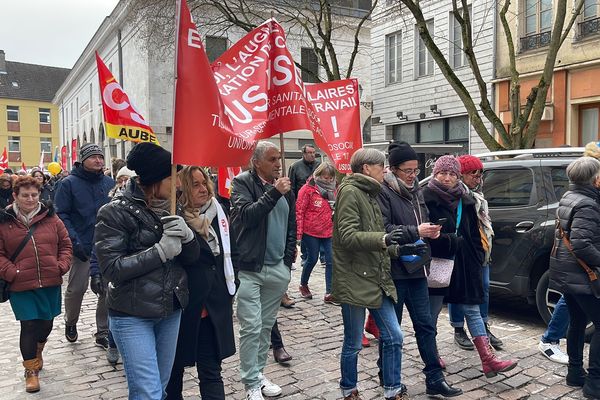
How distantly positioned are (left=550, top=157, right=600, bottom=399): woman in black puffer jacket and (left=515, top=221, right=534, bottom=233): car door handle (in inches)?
61.7

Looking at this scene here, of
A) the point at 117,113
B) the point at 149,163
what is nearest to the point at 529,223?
the point at 149,163

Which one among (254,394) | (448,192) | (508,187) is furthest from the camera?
(508,187)

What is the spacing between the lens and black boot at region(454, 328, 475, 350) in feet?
17.6

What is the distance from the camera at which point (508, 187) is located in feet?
20.7

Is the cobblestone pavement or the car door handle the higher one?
the car door handle

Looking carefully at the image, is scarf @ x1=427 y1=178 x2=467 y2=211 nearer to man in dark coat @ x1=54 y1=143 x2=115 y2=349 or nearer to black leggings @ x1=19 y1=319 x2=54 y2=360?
man in dark coat @ x1=54 y1=143 x2=115 y2=349

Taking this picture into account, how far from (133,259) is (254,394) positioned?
5.80 ft

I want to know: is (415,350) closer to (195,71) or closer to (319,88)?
(319,88)

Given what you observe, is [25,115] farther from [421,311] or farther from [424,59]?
[421,311]

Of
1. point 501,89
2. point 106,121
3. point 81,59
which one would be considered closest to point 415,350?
point 106,121

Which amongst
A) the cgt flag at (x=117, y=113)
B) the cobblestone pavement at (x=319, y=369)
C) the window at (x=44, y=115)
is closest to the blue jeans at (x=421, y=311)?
the cobblestone pavement at (x=319, y=369)

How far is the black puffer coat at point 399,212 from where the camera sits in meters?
4.03

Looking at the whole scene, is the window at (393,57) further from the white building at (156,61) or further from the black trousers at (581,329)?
the black trousers at (581,329)

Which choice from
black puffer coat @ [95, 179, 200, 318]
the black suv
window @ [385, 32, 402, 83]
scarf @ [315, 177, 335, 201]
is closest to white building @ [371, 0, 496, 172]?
window @ [385, 32, 402, 83]
